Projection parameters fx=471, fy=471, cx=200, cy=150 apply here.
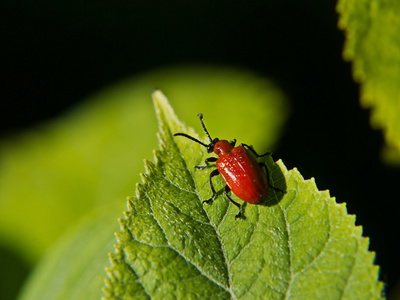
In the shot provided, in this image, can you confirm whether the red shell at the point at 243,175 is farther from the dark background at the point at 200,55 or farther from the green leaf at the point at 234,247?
the dark background at the point at 200,55

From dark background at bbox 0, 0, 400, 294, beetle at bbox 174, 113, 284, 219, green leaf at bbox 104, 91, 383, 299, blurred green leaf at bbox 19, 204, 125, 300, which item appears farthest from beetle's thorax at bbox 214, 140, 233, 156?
dark background at bbox 0, 0, 400, 294

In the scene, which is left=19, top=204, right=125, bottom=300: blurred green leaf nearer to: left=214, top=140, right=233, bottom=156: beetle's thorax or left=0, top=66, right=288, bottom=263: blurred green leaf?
left=0, top=66, right=288, bottom=263: blurred green leaf

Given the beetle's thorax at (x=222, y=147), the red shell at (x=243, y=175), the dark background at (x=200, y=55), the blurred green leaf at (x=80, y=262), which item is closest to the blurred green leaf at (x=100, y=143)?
the dark background at (x=200, y=55)

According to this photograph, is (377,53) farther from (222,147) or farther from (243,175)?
(222,147)

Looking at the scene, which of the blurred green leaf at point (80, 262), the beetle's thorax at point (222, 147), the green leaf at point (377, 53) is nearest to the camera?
the green leaf at point (377, 53)

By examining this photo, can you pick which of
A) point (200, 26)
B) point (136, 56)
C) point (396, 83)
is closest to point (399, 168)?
point (396, 83)

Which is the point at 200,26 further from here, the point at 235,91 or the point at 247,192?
the point at 247,192
